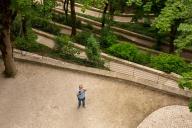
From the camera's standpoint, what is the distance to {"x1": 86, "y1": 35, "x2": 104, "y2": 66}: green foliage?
23047 millimetres

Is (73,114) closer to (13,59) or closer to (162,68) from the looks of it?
(13,59)

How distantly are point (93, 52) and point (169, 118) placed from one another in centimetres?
563

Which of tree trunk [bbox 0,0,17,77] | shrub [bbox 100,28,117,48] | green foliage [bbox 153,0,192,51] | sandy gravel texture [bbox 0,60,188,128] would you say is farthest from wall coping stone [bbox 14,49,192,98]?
shrub [bbox 100,28,117,48]

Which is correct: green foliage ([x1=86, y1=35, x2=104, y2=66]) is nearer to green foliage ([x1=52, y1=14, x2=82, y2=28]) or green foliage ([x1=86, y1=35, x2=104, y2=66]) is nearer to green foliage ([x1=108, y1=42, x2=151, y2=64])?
green foliage ([x1=108, y1=42, x2=151, y2=64])

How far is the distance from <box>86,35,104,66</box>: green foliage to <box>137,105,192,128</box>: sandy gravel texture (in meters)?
4.62

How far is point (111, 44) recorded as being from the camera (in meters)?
27.3

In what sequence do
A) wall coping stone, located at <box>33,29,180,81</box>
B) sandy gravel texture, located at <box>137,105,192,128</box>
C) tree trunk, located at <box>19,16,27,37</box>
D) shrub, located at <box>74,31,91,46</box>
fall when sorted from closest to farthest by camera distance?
sandy gravel texture, located at <box>137,105,192,128</box> → wall coping stone, located at <box>33,29,180,81</box> → tree trunk, located at <box>19,16,27,37</box> → shrub, located at <box>74,31,91,46</box>

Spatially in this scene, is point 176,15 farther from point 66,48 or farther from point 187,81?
point 66,48

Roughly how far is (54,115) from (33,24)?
10.7 meters

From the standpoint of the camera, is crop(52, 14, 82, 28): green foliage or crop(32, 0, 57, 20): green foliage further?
crop(52, 14, 82, 28): green foliage

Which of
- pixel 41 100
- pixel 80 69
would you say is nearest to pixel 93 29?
pixel 80 69

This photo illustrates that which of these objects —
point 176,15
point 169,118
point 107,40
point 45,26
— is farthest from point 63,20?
point 176,15

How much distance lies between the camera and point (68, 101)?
20.4 meters

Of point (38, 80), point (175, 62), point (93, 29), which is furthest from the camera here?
point (93, 29)
